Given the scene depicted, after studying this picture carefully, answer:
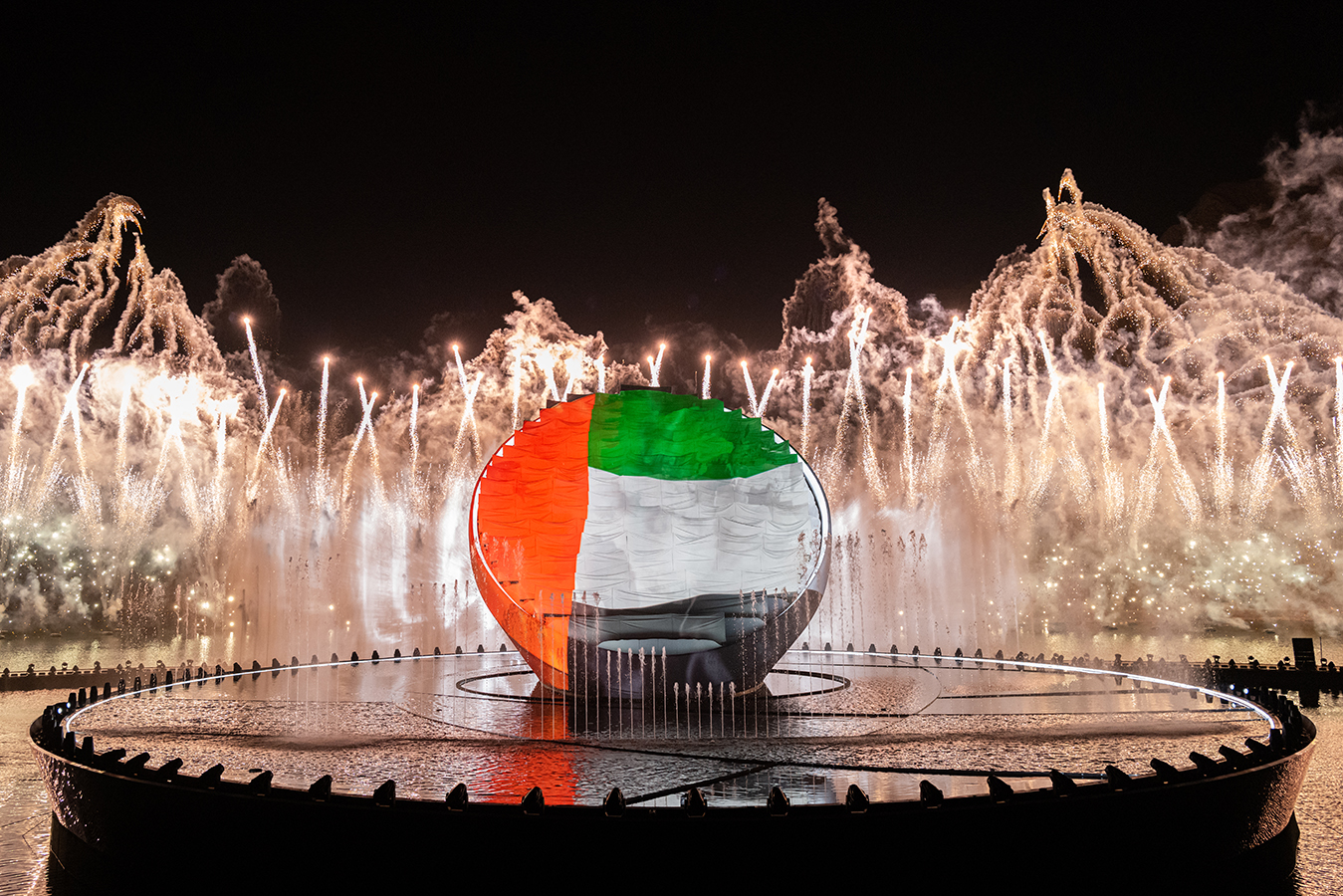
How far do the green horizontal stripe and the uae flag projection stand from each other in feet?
0.06

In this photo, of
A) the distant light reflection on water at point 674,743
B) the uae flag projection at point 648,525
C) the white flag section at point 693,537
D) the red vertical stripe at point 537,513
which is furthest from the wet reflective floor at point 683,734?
the white flag section at point 693,537

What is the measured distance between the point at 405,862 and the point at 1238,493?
151ft

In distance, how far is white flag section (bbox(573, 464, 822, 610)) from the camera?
16.2 metres

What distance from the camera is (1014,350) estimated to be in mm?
31594

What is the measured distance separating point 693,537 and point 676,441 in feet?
6.31

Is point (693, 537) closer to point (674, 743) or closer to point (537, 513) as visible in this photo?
point (537, 513)

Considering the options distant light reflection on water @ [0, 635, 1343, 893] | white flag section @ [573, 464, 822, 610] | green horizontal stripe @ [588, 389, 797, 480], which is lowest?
distant light reflection on water @ [0, 635, 1343, 893]

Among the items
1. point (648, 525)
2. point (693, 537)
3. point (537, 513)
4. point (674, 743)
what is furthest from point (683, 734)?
point (537, 513)

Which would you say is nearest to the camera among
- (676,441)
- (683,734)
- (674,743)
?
(674,743)

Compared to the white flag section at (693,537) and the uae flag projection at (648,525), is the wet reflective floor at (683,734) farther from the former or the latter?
the white flag section at (693,537)

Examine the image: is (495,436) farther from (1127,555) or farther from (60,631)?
(1127,555)

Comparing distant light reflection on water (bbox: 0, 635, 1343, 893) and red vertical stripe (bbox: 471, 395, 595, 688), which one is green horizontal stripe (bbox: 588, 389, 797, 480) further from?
distant light reflection on water (bbox: 0, 635, 1343, 893)

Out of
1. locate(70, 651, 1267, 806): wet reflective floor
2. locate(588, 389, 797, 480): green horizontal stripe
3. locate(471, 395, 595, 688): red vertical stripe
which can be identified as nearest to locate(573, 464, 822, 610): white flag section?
locate(588, 389, 797, 480): green horizontal stripe

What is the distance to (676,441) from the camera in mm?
17109
